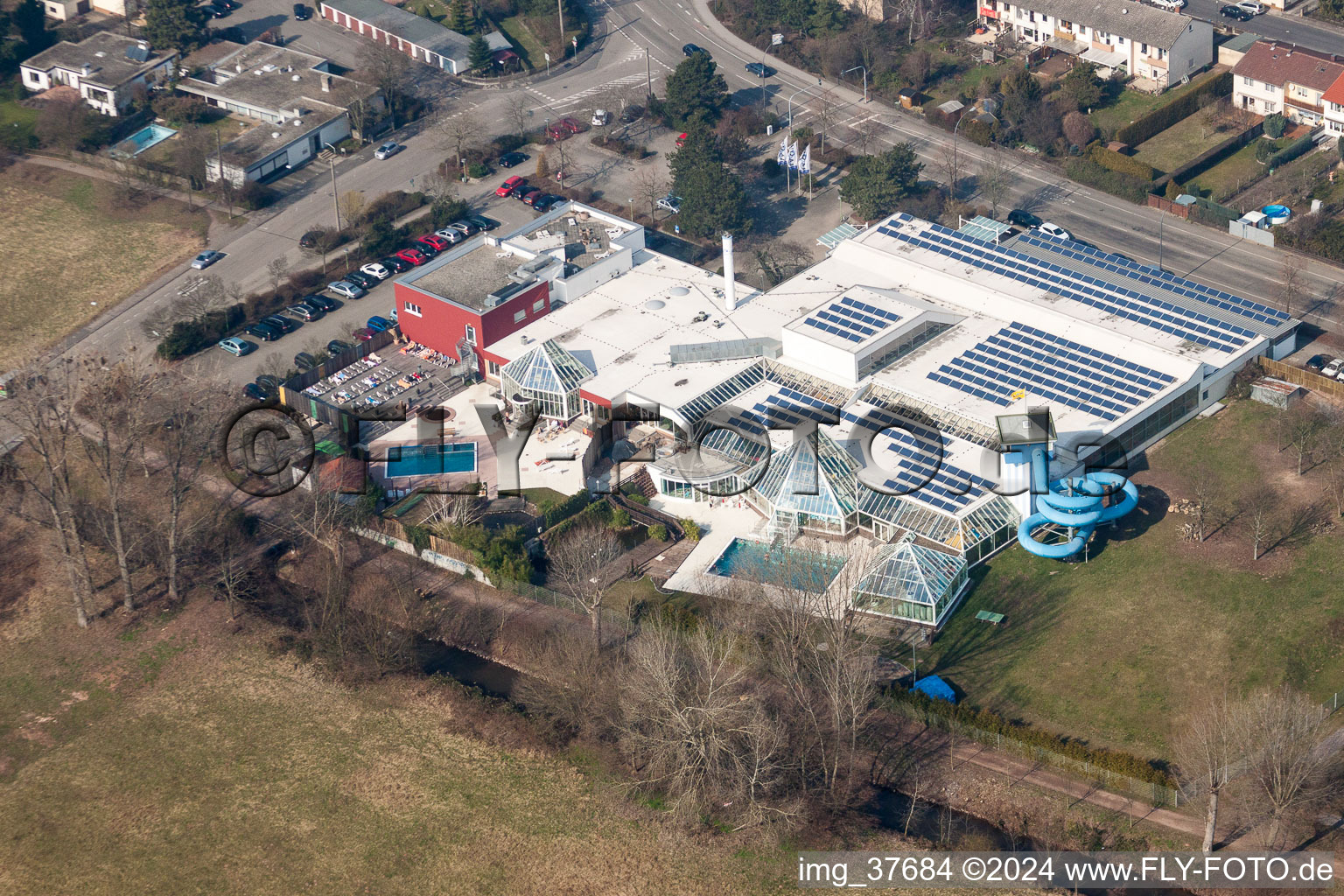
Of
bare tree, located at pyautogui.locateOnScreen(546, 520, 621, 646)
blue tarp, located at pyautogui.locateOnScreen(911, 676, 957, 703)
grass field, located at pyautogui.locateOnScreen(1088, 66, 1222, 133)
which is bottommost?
blue tarp, located at pyautogui.locateOnScreen(911, 676, 957, 703)

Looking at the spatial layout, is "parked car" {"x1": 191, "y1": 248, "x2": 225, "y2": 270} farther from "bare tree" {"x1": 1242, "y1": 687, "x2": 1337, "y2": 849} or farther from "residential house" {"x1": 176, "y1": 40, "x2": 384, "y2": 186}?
"bare tree" {"x1": 1242, "y1": 687, "x2": 1337, "y2": 849}

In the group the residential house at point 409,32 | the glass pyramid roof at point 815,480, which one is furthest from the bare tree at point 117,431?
the residential house at point 409,32

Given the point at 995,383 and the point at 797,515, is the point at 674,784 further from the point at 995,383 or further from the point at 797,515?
the point at 995,383

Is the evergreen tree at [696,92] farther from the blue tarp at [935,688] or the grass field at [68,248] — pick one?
the blue tarp at [935,688]

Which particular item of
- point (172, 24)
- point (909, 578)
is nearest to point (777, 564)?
point (909, 578)

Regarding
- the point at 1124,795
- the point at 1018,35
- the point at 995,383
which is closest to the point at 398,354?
the point at 995,383

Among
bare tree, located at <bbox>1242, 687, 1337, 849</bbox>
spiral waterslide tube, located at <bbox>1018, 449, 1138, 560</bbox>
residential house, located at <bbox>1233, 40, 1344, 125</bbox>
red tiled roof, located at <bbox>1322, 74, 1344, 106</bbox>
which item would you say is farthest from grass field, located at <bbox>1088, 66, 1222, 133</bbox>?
bare tree, located at <bbox>1242, 687, 1337, 849</bbox>

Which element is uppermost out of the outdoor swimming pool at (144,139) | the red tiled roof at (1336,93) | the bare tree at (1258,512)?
the red tiled roof at (1336,93)
